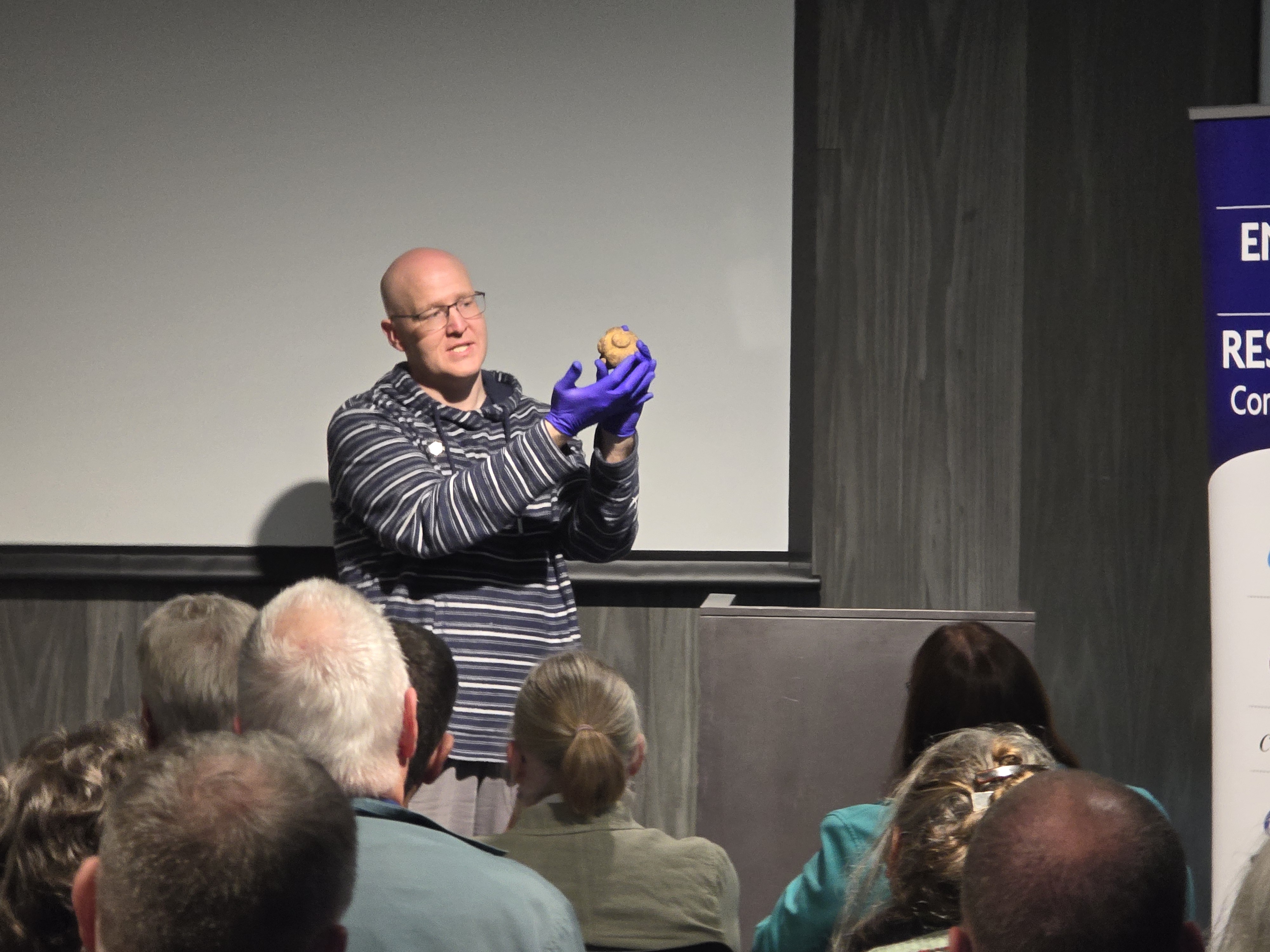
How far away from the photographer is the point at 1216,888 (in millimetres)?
2582

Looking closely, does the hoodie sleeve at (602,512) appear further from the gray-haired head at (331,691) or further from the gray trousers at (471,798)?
the gray-haired head at (331,691)

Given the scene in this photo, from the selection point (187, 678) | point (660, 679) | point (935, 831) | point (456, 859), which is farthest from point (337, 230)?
point (935, 831)

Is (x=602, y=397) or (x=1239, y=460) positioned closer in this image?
(x=602, y=397)

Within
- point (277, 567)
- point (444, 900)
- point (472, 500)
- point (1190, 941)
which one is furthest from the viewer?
point (277, 567)

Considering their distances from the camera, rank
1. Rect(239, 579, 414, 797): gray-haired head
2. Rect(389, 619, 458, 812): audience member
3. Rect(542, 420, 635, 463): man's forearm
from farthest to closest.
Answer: Rect(542, 420, 635, 463): man's forearm
Rect(389, 619, 458, 812): audience member
Rect(239, 579, 414, 797): gray-haired head

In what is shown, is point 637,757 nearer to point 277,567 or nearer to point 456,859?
point 456,859

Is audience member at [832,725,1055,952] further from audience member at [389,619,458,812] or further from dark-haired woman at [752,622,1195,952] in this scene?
audience member at [389,619,458,812]

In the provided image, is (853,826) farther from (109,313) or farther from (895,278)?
(109,313)

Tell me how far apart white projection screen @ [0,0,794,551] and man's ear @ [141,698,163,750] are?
5.25 ft

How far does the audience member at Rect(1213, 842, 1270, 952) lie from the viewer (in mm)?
720

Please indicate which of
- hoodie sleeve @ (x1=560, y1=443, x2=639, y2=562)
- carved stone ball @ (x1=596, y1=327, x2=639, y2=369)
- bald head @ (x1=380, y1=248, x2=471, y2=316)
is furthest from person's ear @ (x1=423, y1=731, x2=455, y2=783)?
bald head @ (x1=380, y1=248, x2=471, y2=316)

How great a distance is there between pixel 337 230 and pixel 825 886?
86.6 inches

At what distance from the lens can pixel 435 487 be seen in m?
2.39

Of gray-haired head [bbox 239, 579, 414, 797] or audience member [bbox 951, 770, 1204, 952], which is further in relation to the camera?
gray-haired head [bbox 239, 579, 414, 797]
